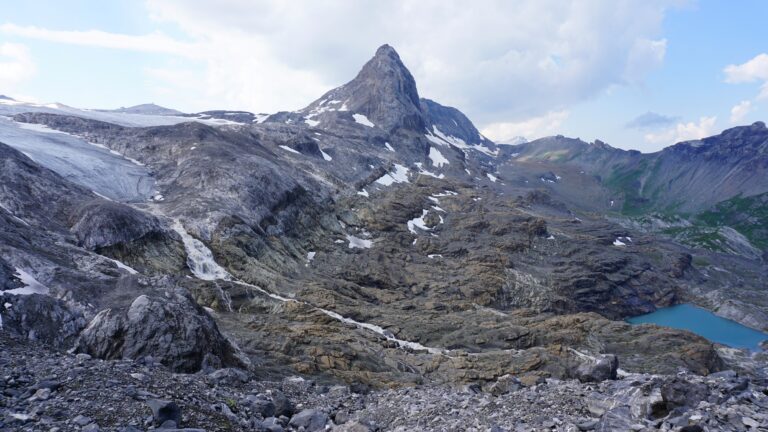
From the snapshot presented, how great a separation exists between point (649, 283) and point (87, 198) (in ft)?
336

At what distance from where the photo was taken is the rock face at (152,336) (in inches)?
877

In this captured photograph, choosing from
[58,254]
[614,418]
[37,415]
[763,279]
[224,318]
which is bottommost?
[224,318]

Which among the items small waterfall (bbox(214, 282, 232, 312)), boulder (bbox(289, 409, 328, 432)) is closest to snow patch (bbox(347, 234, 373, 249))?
small waterfall (bbox(214, 282, 232, 312))

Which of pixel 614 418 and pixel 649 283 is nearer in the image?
pixel 614 418

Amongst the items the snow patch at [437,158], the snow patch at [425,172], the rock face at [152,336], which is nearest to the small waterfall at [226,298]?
the rock face at [152,336]

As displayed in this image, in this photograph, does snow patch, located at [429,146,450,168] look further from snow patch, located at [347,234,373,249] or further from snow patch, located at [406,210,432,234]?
snow patch, located at [347,234,373,249]

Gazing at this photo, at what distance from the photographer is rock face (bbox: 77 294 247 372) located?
73.0 feet

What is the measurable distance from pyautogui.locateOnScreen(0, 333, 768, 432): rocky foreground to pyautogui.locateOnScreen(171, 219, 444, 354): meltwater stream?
97.0ft

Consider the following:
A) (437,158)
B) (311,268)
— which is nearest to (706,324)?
(311,268)

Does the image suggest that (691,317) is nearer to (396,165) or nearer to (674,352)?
(674,352)

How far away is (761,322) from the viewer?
88.8 metres

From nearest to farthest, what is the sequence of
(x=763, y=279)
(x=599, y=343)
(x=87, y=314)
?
(x=87, y=314) < (x=599, y=343) < (x=763, y=279)

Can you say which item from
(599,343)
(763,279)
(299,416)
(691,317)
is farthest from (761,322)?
(299,416)

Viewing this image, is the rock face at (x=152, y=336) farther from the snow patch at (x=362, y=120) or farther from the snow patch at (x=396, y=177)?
the snow patch at (x=362, y=120)
